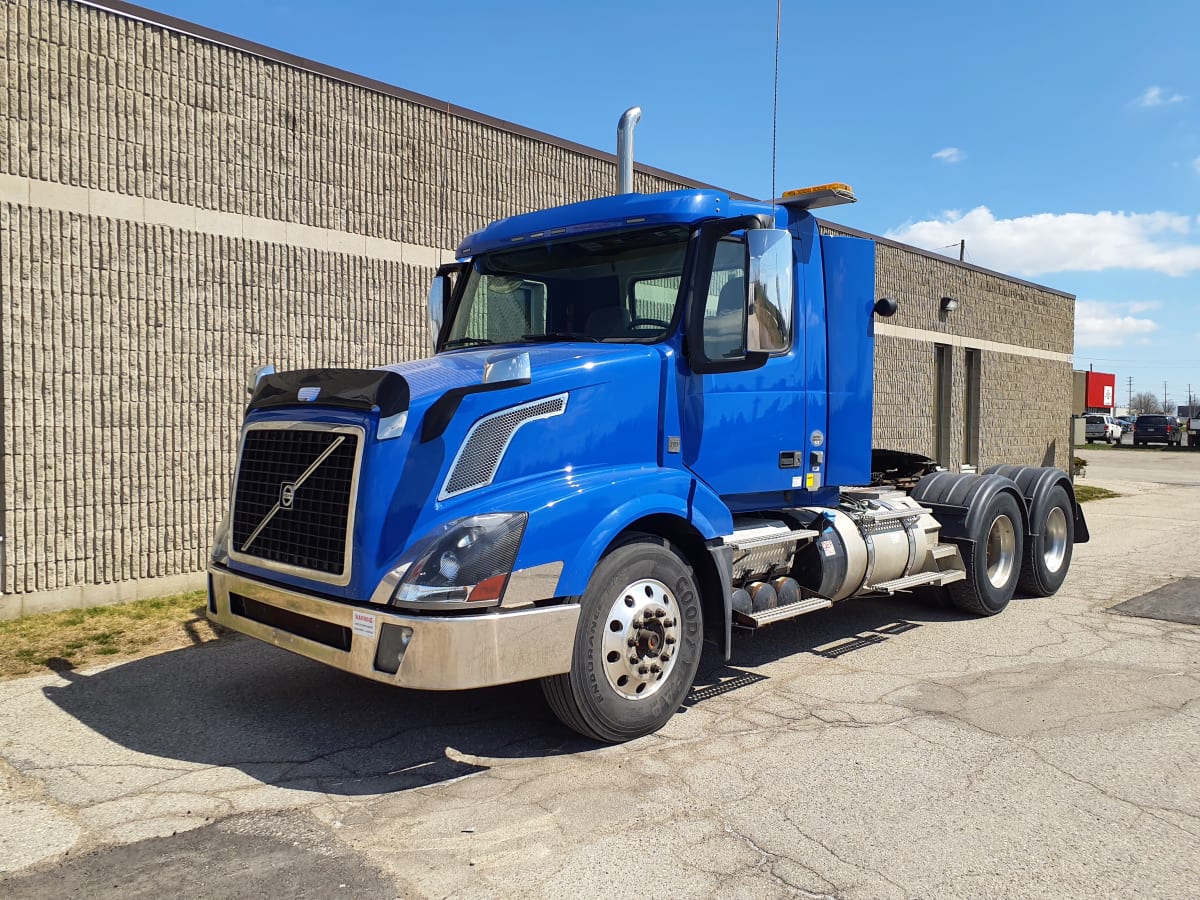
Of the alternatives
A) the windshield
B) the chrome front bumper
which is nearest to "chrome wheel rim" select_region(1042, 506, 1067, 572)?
the windshield

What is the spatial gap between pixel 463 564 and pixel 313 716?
68.7 inches

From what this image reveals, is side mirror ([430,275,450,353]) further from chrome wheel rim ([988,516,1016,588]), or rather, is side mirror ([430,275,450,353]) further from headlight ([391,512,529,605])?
chrome wheel rim ([988,516,1016,588])

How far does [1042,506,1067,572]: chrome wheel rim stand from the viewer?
29.3 ft

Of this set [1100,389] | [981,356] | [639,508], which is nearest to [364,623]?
[639,508]

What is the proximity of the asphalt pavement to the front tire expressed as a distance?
0.19 metres

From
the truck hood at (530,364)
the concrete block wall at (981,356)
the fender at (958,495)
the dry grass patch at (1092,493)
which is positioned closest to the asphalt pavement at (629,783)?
the fender at (958,495)

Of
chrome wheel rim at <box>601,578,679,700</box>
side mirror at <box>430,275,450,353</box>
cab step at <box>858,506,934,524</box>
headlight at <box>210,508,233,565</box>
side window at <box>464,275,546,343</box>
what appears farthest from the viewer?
cab step at <box>858,506,934,524</box>

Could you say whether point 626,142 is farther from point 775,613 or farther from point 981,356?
point 981,356

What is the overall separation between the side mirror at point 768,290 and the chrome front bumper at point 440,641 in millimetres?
1996

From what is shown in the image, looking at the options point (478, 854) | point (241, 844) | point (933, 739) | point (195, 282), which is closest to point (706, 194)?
point (933, 739)

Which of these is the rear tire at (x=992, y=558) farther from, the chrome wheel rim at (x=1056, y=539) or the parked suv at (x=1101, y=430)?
the parked suv at (x=1101, y=430)

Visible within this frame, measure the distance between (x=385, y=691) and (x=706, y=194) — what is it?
351cm

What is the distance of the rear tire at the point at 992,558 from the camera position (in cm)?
772

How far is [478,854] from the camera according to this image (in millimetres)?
3512
